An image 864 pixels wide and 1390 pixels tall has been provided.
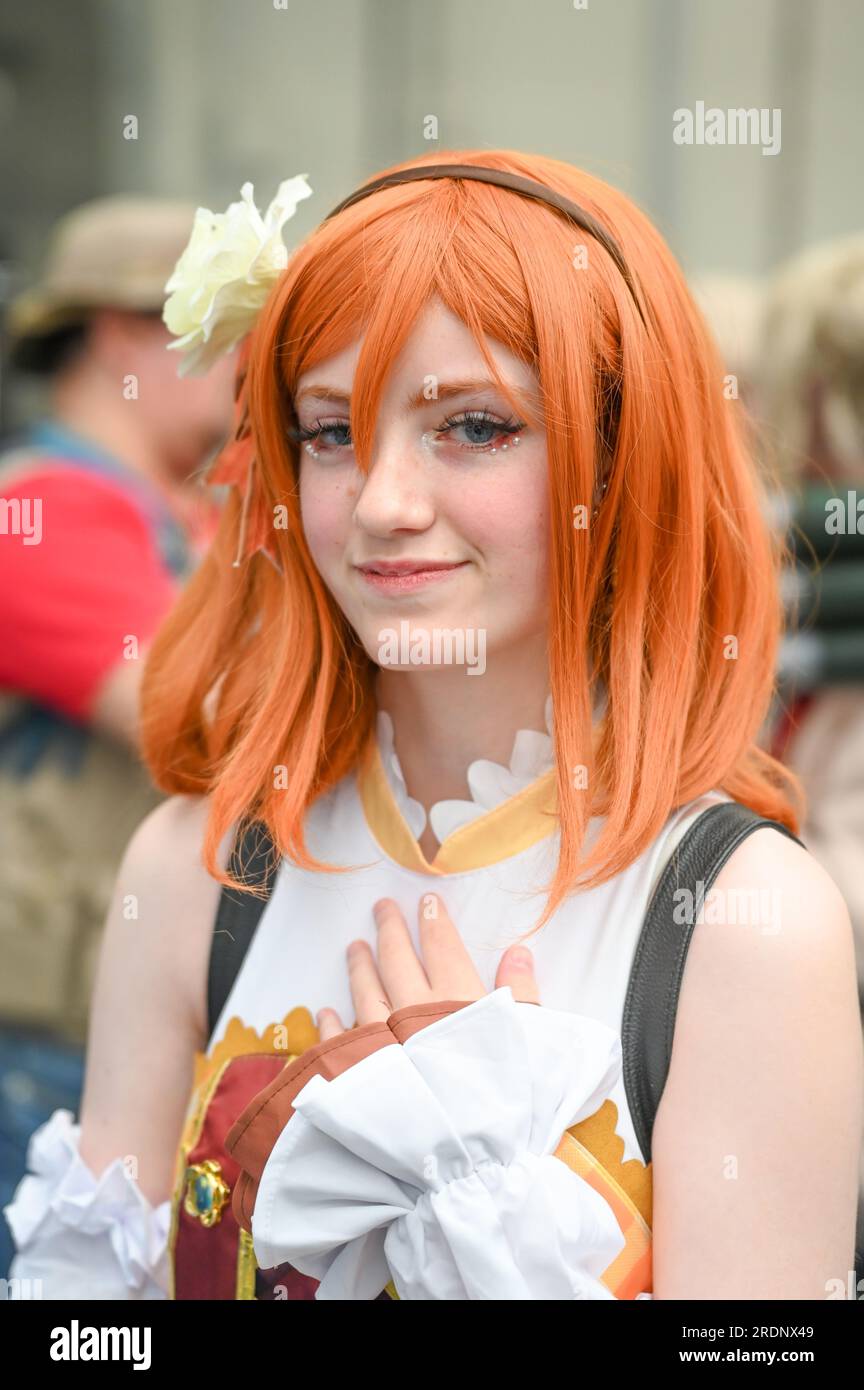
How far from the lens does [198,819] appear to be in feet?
4.88

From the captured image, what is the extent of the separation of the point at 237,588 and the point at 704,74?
323cm

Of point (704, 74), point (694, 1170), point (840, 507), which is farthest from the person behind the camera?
point (704, 74)

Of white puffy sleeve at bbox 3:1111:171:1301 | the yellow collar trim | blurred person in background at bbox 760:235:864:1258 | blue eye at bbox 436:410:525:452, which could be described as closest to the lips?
blue eye at bbox 436:410:525:452

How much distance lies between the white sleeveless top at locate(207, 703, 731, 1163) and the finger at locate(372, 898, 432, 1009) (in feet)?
0.09

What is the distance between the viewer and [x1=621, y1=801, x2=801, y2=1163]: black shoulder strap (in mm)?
1175

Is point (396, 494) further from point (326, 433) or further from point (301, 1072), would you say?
point (301, 1072)

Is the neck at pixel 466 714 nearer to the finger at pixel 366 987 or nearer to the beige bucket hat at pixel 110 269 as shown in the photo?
the finger at pixel 366 987

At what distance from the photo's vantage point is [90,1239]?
57.3 inches

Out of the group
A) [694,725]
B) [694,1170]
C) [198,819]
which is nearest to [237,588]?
[198,819]

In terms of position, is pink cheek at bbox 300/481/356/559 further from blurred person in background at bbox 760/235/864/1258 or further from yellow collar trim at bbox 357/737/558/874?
blurred person in background at bbox 760/235/864/1258

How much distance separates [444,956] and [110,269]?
1804 mm

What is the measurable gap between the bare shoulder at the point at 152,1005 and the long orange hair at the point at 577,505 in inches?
3.2

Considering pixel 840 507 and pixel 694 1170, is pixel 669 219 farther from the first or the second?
pixel 694 1170

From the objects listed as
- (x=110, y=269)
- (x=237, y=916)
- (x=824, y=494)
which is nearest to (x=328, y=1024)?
(x=237, y=916)
